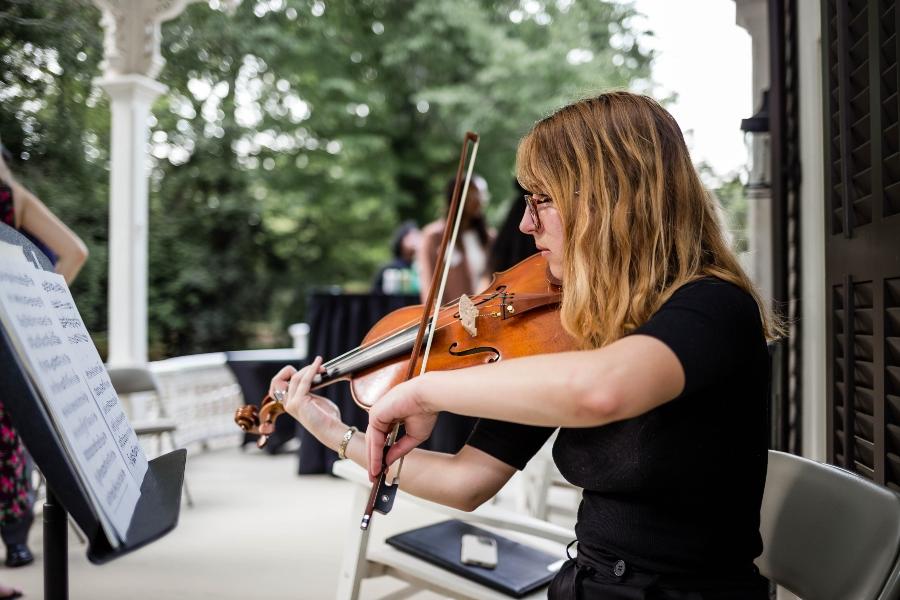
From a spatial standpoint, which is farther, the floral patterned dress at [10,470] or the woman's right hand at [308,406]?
the floral patterned dress at [10,470]

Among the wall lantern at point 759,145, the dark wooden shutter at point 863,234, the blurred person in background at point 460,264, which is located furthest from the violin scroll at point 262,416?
the blurred person in background at point 460,264

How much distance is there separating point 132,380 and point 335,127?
254 inches

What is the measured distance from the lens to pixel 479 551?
152 cm

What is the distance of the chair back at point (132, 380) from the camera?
3.21 meters

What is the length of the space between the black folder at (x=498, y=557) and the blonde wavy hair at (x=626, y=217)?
641 mm

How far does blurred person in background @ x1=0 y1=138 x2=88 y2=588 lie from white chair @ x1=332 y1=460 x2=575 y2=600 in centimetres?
128

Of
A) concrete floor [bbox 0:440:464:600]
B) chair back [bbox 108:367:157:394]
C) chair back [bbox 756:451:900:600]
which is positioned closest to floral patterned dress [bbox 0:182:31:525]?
concrete floor [bbox 0:440:464:600]

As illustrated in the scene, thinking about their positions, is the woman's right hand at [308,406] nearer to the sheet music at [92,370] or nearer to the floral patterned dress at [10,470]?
the sheet music at [92,370]

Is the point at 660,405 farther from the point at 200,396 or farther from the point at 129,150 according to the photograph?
the point at 200,396

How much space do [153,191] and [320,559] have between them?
386 cm

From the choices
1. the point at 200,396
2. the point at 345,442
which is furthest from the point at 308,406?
the point at 200,396

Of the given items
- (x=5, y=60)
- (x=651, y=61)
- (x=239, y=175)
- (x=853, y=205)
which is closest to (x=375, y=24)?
(x=239, y=175)

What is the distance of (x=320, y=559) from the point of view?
2734 millimetres

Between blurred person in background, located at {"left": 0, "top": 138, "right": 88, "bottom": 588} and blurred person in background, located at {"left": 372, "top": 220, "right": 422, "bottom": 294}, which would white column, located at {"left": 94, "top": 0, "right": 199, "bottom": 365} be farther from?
blurred person in background, located at {"left": 372, "top": 220, "right": 422, "bottom": 294}
